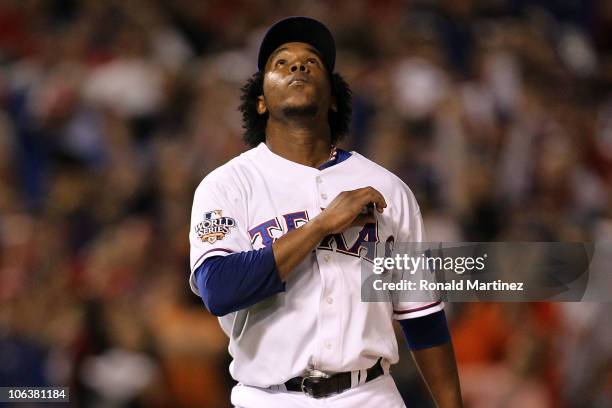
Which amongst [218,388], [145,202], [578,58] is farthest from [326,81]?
[578,58]

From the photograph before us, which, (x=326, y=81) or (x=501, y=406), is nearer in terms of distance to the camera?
(x=326, y=81)

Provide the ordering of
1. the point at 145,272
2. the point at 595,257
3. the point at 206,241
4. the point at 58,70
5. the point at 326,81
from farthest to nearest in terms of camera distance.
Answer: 1. the point at 58,70
2. the point at 145,272
3. the point at 595,257
4. the point at 326,81
5. the point at 206,241

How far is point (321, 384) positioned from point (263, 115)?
1.89 ft

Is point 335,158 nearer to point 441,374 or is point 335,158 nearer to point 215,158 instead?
point 441,374

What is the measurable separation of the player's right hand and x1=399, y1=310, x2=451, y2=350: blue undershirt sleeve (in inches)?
9.5

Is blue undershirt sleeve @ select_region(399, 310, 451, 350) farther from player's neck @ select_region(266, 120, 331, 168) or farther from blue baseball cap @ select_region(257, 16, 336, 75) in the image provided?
blue baseball cap @ select_region(257, 16, 336, 75)

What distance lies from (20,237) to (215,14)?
1317 mm

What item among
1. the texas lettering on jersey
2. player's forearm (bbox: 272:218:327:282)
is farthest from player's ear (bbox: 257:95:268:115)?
player's forearm (bbox: 272:218:327:282)

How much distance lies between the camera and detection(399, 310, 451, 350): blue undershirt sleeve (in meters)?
1.70

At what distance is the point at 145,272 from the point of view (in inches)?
110

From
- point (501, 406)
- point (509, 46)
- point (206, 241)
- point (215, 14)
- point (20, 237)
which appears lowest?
point (501, 406)

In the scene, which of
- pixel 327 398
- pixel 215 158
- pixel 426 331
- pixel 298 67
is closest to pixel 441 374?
pixel 426 331

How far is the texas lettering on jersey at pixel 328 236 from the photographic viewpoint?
62.5 inches

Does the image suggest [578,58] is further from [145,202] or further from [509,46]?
[145,202]
